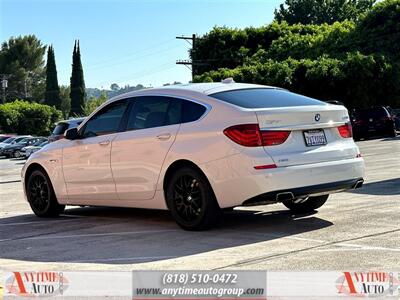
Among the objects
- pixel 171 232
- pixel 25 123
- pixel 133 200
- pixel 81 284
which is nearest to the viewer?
pixel 81 284

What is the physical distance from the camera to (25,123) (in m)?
67.2

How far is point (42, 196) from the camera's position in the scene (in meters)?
9.17

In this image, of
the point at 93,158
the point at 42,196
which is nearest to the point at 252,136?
the point at 93,158

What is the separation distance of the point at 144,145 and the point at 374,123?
27176 millimetres

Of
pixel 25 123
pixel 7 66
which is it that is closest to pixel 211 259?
pixel 25 123

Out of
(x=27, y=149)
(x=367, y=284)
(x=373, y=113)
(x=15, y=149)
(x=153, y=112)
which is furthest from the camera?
(x=15, y=149)

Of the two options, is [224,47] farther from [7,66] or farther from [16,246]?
[7,66]

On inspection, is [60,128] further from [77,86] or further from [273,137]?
[77,86]

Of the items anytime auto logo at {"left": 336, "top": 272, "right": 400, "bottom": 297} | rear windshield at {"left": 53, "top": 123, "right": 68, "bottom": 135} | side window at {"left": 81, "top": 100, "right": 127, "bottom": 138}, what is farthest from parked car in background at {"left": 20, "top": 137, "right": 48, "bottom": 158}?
anytime auto logo at {"left": 336, "top": 272, "right": 400, "bottom": 297}

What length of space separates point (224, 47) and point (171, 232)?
49.5 meters

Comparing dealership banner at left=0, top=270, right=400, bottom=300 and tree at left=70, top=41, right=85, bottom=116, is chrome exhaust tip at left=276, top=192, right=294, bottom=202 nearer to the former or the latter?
dealership banner at left=0, top=270, right=400, bottom=300

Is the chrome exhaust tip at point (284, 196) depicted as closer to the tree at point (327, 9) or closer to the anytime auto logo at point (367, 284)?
the anytime auto logo at point (367, 284)

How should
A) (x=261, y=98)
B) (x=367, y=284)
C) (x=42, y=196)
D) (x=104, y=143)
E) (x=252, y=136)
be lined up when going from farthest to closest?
(x=42, y=196) < (x=104, y=143) < (x=261, y=98) < (x=252, y=136) < (x=367, y=284)

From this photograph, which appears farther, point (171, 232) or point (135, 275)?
point (171, 232)
